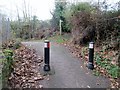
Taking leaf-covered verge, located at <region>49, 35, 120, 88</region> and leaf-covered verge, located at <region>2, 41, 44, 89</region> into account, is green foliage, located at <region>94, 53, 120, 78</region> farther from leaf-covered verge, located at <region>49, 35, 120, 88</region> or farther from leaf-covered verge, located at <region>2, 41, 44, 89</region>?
leaf-covered verge, located at <region>2, 41, 44, 89</region>

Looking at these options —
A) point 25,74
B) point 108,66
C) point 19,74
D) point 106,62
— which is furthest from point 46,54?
point 106,62

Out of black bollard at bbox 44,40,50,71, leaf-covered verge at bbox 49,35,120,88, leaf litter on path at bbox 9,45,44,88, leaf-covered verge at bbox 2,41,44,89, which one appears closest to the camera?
leaf-covered verge at bbox 2,41,44,89

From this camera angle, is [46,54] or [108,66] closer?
[46,54]

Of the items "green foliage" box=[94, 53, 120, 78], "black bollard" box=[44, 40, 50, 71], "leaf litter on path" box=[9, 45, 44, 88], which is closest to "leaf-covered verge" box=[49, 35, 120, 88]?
"green foliage" box=[94, 53, 120, 78]

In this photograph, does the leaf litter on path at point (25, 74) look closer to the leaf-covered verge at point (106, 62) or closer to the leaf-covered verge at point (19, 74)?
the leaf-covered verge at point (19, 74)

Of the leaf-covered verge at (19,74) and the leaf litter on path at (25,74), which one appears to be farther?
the leaf litter on path at (25,74)

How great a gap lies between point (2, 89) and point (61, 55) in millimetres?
4814

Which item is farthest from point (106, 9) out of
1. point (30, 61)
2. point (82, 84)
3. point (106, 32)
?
point (82, 84)

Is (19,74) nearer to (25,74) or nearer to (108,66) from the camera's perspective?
(25,74)

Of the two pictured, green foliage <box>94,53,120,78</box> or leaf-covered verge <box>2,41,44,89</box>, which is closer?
leaf-covered verge <box>2,41,44,89</box>

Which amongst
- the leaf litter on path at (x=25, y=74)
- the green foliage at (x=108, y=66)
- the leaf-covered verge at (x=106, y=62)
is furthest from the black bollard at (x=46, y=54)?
the green foliage at (x=108, y=66)

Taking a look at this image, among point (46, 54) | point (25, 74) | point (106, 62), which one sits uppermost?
point (46, 54)

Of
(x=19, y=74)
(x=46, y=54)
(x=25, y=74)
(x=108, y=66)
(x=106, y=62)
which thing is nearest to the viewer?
(x=19, y=74)

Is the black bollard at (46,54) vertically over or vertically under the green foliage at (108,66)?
over
